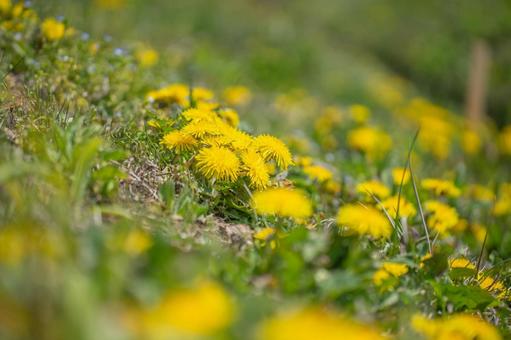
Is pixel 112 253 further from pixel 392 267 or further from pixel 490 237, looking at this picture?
pixel 490 237

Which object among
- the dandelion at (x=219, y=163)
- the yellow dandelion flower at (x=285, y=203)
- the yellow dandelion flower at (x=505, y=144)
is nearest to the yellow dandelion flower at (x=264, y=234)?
the yellow dandelion flower at (x=285, y=203)

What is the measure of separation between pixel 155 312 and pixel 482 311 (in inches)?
53.4

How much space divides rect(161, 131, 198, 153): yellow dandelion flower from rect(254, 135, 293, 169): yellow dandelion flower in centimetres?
25

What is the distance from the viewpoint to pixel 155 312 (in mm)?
1153

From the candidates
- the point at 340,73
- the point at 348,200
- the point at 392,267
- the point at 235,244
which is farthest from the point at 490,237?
the point at 340,73

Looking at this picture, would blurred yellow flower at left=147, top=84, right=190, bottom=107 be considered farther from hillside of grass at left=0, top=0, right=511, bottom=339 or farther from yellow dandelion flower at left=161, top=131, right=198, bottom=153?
yellow dandelion flower at left=161, top=131, right=198, bottom=153

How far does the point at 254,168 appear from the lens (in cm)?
209

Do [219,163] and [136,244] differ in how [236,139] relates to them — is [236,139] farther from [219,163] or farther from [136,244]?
[136,244]

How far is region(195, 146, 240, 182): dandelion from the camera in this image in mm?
2037

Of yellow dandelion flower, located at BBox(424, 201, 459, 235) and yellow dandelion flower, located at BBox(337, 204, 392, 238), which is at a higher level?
yellow dandelion flower, located at BBox(424, 201, 459, 235)

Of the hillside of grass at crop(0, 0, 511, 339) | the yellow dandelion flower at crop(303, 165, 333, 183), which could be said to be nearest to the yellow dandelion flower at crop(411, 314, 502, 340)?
the hillside of grass at crop(0, 0, 511, 339)

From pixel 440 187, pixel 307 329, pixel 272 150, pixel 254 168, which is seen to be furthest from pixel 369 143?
pixel 307 329

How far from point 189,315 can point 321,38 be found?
8393 millimetres

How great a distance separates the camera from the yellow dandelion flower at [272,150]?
2.16 metres
